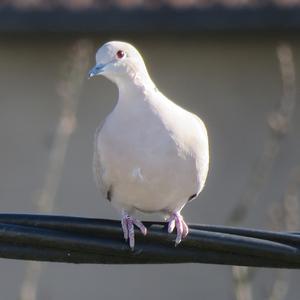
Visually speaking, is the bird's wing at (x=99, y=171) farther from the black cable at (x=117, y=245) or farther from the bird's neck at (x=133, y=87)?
the black cable at (x=117, y=245)

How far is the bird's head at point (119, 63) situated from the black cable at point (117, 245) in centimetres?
124

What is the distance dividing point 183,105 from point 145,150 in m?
3.85

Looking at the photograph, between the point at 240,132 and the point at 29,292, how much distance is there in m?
2.15

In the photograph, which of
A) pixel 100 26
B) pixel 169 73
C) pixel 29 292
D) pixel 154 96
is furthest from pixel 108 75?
pixel 169 73

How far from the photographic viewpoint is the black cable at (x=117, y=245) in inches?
187

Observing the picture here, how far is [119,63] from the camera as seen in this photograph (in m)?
6.01

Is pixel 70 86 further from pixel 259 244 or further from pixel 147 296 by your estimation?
pixel 259 244

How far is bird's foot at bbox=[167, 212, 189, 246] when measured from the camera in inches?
192

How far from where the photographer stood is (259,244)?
15.7 feet

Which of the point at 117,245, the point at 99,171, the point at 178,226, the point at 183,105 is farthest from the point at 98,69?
the point at 183,105

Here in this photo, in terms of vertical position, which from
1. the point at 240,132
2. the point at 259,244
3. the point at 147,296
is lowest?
the point at 259,244

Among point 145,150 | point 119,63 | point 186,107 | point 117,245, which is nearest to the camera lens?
point 117,245

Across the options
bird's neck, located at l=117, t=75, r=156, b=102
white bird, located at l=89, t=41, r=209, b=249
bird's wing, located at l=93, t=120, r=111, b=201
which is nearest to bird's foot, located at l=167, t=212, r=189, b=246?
white bird, located at l=89, t=41, r=209, b=249

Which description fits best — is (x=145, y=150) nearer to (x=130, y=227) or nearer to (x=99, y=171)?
(x=99, y=171)
